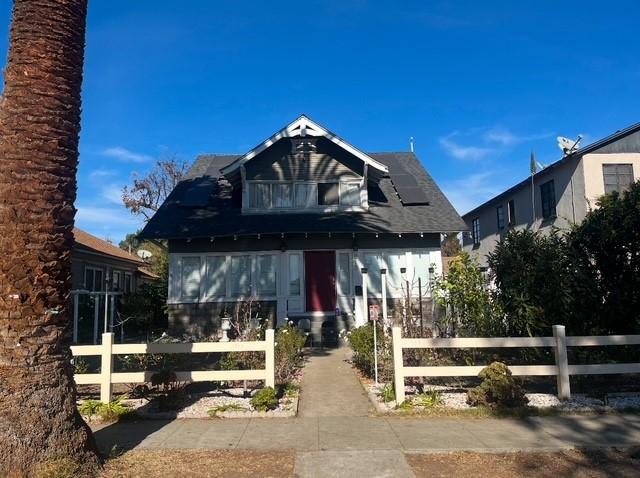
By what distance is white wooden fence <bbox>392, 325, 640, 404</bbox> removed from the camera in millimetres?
7801

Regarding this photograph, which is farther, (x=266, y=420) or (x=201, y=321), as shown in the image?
(x=201, y=321)

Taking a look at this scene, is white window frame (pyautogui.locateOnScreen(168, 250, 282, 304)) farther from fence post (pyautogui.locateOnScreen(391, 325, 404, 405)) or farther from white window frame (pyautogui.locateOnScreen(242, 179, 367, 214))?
fence post (pyautogui.locateOnScreen(391, 325, 404, 405))

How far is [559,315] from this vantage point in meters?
9.38

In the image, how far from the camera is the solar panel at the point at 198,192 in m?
17.2

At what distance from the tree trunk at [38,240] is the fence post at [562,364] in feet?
22.4

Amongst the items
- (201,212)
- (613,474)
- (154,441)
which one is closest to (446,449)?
(613,474)

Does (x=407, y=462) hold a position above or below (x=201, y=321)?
below

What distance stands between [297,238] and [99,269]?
1272 centimetres

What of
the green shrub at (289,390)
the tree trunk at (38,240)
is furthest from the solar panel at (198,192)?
the tree trunk at (38,240)

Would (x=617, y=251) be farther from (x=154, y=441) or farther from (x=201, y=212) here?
(x=201, y=212)

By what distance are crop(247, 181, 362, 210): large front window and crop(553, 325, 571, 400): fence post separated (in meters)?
9.74

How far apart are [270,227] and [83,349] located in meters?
8.45

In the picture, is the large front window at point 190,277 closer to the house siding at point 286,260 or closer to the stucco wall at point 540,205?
the house siding at point 286,260

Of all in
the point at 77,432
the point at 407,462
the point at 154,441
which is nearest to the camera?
the point at 77,432
